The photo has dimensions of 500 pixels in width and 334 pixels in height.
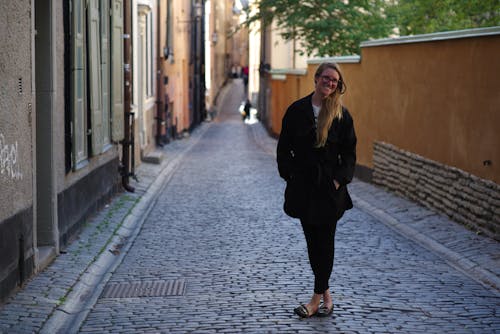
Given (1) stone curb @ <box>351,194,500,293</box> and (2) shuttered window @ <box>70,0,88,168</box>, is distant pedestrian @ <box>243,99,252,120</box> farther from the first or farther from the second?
(2) shuttered window @ <box>70,0,88,168</box>

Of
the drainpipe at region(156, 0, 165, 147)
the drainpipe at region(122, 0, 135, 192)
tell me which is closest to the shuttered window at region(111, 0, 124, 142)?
the drainpipe at region(122, 0, 135, 192)

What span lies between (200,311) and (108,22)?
24.4 feet

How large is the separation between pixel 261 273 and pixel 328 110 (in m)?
2.34

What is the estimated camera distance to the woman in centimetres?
666

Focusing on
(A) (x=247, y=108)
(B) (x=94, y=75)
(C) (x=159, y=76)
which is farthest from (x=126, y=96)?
(A) (x=247, y=108)

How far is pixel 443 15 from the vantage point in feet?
77.9

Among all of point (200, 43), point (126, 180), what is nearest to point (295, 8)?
point (126, 180)

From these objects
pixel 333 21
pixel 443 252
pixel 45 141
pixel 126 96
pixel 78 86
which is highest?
pixel 333 21

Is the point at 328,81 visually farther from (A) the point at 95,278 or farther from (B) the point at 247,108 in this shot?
(B) the point at 247,108

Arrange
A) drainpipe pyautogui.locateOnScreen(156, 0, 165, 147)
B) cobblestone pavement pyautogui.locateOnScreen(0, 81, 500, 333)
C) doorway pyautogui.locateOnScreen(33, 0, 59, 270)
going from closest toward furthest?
cobblestone pavement pyautogui.locateOnScreen(0, 81, 500, 333) → doorway pyautogui.locateOnScreen(33, 0, 59, 270) → drainpipe pyautogui.locateOnScreen(156, 0, 165, 147)

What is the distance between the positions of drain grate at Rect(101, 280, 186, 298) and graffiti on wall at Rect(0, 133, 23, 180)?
122cm

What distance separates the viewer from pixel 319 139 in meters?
6.63

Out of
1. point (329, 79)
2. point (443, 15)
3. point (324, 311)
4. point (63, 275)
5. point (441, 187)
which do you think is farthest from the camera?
point (443, 15)

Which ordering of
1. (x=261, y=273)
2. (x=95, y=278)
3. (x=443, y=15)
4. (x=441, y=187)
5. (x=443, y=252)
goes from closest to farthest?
(x=261, y=273), (x=95, y=278), (x=443, y=252), (x=441, y=187), (x=443, y=15)
